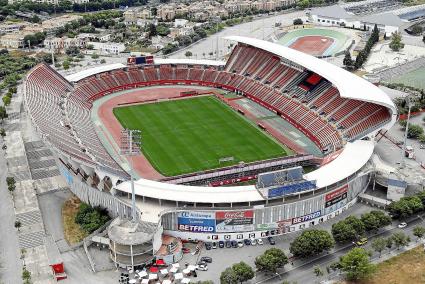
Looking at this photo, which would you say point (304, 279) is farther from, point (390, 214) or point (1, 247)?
point (1, 247)

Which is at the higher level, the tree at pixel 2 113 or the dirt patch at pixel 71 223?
the tree at pixel 2 113

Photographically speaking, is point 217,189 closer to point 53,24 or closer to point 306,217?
point 306,217

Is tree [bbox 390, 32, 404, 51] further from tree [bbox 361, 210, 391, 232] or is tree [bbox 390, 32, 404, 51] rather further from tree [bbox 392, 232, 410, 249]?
tree [bbox 392, 232, 410, 249]

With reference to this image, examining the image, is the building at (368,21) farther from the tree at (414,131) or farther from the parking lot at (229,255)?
the parking lot at (229,255)

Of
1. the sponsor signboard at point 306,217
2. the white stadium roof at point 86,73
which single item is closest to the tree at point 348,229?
the sponsor signboard at point 306,217

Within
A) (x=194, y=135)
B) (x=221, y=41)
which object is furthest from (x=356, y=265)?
(x=221, y=41)
